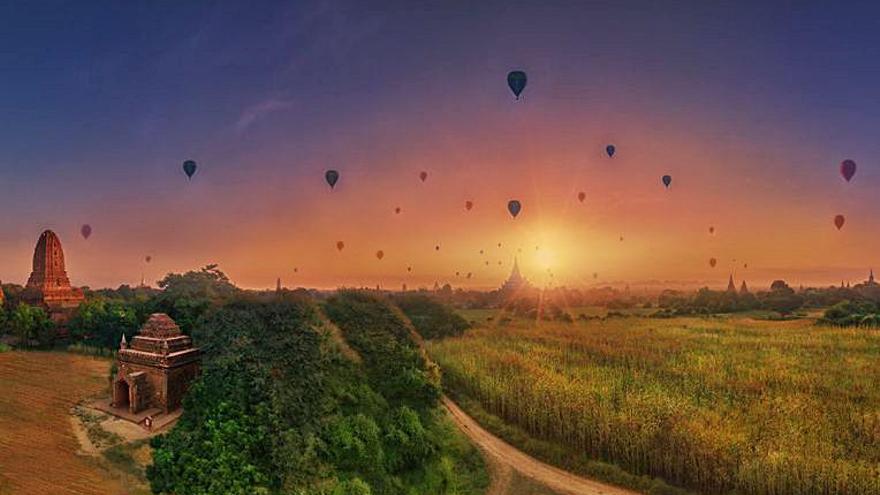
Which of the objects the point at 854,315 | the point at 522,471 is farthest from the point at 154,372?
the point at 854,315

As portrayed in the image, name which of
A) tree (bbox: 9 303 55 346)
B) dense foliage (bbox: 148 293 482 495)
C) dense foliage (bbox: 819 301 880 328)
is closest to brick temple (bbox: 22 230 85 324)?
tree (bbox: 9 303 55 346)

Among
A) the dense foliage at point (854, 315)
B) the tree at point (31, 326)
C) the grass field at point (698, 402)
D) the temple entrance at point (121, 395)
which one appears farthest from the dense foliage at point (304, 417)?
the dense foliage at point (854, 315)

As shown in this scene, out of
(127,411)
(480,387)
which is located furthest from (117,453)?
(480,387)

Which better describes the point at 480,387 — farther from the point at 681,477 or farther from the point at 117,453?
the point at 117,453

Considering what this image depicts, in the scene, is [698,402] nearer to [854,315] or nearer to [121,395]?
[121,395]

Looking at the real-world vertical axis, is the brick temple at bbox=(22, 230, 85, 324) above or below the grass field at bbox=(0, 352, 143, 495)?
above

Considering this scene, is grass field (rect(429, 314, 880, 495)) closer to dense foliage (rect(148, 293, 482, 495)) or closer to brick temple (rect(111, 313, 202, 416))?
dense foliage (rect(148, 293, 482, 495))

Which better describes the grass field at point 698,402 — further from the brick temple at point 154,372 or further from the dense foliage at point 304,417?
the brick temple at point 154,372

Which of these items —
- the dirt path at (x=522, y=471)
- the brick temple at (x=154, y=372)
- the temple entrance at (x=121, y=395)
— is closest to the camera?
the dirt path at (x=522, y=471)
